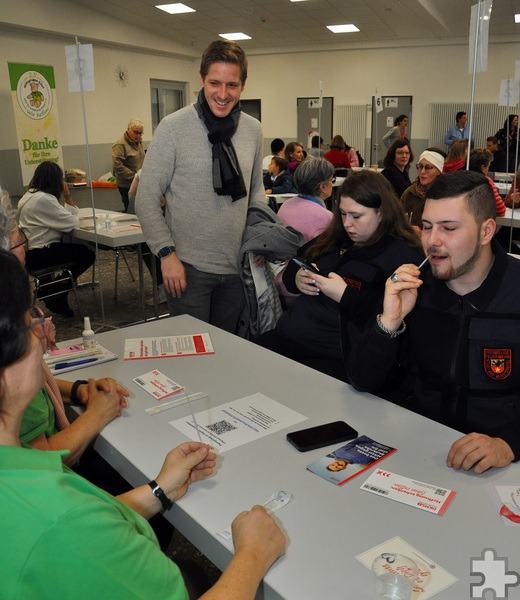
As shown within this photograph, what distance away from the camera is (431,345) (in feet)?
5.20

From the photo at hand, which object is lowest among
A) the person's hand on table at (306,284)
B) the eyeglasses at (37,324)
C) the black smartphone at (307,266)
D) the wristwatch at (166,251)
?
the person's hand on table at (306,284)

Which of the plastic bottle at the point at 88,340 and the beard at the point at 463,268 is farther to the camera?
the plastic bottle at the point at 88,340

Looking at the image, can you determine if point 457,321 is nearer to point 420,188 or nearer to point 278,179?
point 420,188

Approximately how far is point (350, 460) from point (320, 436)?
11 centimetres

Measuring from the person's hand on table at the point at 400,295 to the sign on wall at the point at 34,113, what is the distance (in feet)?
26.6

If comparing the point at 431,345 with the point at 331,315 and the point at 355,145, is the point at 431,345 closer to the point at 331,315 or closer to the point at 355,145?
the point at 331,315

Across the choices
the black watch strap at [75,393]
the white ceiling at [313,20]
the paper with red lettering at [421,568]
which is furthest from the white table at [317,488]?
the white ceiling at [313,20]

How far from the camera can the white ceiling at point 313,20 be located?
8.91m

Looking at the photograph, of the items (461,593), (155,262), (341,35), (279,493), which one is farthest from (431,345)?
(341,35)

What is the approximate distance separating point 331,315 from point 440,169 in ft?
10.1

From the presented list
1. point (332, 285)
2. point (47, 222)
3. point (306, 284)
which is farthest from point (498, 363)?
point (47, 222)

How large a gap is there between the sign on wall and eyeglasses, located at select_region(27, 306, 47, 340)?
8357mm

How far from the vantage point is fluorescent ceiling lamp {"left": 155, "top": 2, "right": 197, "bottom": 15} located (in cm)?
899

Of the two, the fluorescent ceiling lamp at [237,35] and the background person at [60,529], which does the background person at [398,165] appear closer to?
the background person at [60,529]
